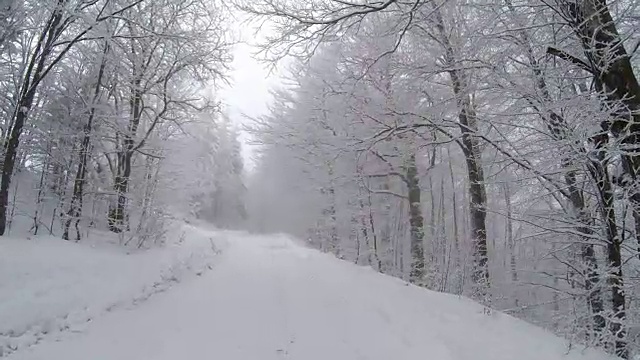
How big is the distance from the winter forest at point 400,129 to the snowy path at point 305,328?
42.4 inches

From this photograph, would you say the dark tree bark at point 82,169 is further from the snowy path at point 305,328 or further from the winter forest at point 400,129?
the snowy path at point 305,328

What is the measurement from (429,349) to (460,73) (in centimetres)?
514

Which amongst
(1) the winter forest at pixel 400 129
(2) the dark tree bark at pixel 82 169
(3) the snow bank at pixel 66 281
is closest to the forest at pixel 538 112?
(1) the winter forest at pixel 400 129

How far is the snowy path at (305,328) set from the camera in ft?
17.0

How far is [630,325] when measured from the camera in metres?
5.22

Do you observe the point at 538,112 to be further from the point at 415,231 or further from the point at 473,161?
the point at 415,231

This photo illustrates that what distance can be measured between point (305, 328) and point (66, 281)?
4.37 meters

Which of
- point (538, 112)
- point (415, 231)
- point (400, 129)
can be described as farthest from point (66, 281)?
point (415, 231)

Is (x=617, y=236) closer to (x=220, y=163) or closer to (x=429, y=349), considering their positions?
(x=429, y=349)

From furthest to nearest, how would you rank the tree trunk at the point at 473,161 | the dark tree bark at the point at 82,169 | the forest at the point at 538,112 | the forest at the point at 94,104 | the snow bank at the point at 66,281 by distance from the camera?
the dark tree bark at the point at 82,169, the forest at the point at 94,104, the tree trunk at the point at 473,161, the snow bank at the point at 66,281, the forest at the point at 538,112

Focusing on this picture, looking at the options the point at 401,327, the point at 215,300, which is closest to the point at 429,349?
the point at 401,327

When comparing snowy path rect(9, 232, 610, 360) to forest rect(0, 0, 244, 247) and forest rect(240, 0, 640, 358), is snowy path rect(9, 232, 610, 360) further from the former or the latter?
forest rect(0, 0, 244, 247)

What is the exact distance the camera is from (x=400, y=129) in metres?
9.22

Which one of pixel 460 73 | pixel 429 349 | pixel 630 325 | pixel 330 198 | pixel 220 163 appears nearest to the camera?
pixel 630 325
